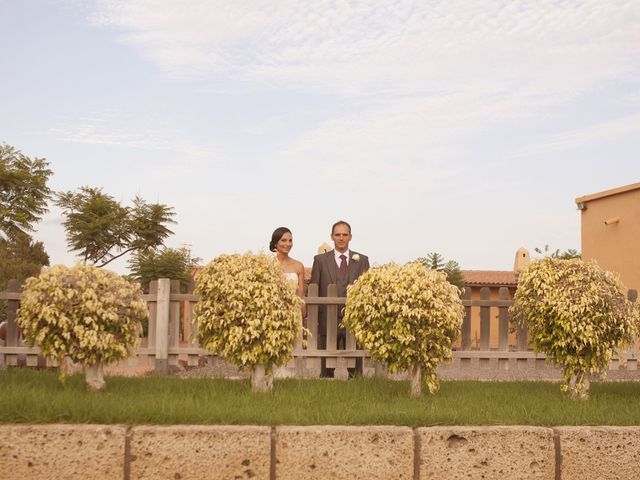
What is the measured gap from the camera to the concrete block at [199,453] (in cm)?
648

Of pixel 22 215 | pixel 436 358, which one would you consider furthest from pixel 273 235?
pixel 22 215

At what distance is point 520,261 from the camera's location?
3234 cm

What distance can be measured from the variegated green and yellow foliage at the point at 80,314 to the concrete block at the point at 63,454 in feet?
4.45

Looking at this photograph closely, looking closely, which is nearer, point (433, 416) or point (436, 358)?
point (433, 416)

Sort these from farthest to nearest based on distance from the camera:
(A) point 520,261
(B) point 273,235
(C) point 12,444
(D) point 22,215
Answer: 1. (D) point 22,215
2. (A) point 520,261
3. (B) point 273,235
4. (C) point 12,444

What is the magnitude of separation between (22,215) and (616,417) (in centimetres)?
4389

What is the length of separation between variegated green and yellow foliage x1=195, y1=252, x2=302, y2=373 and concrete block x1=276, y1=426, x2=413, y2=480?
176 cm

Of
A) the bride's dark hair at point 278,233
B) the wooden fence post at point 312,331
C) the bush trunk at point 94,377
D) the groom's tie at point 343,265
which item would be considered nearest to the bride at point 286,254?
the bride's dark hair at point 278,233

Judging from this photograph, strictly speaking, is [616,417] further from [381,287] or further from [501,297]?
[501,297]

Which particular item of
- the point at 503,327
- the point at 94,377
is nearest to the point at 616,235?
the point at 503,327

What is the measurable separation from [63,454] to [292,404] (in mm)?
2260

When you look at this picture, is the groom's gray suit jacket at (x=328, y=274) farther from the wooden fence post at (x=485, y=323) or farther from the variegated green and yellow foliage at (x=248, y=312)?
the variegated green and yellow foliage at (x=248, y=312)

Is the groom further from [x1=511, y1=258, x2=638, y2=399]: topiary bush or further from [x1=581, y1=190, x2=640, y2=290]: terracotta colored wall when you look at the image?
[x1=581, y1=190, x2=640, y2=290]: terracotta colored wall

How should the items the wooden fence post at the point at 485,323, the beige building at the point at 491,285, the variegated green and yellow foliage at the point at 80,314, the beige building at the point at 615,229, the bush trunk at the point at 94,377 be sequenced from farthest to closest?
the beige building at the point at 491,285 → the beige building at the point at 615,229 → the wooden fence post at the point at 485,323 → the bush trunk at the point at 94,377 → the variegated green and yellow foliage at the point at 80,314
